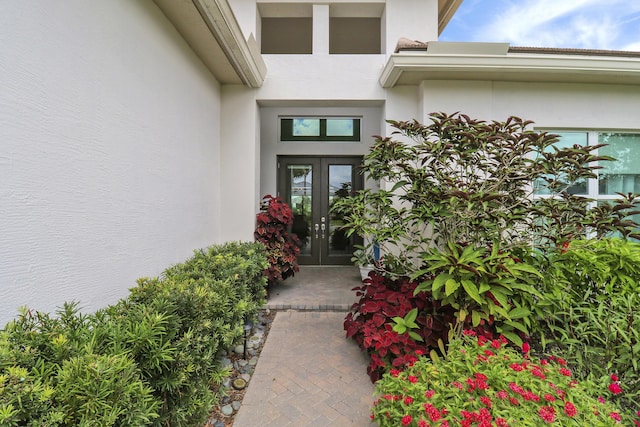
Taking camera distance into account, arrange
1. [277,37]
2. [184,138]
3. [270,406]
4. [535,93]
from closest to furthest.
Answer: [270,406]
[184,138]
[535,93]
[277,37]

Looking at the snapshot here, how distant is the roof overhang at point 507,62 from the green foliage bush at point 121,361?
4.10 metres

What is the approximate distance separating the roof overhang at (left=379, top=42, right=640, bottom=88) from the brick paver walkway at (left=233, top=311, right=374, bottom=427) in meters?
4.04

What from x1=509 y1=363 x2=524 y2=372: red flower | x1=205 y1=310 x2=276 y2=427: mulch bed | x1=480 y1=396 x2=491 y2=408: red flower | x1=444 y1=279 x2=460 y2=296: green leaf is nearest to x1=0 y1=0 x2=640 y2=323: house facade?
x1=205 y1=310 x2=276 y2=427: mulch bed

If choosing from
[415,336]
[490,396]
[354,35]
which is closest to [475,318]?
[415,336]

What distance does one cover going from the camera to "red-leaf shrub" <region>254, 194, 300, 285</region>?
4676mm

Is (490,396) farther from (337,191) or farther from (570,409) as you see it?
(337,191)

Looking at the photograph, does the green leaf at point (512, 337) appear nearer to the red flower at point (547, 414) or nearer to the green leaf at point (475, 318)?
the green leaf at point (475, 318)

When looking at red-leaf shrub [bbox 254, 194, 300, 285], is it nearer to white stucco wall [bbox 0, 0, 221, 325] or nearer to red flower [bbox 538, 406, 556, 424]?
white stucco wall [bbox 0, 0, 221, 325]

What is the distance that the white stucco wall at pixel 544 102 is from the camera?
164 inches

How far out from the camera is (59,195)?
1643 mm

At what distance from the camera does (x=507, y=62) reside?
12.6ft

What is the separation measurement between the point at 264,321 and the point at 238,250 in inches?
47.5

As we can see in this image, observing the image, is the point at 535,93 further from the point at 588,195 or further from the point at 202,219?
the point at 202,219

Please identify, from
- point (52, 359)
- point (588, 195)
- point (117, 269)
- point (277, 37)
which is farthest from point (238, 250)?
point (588, 195)
